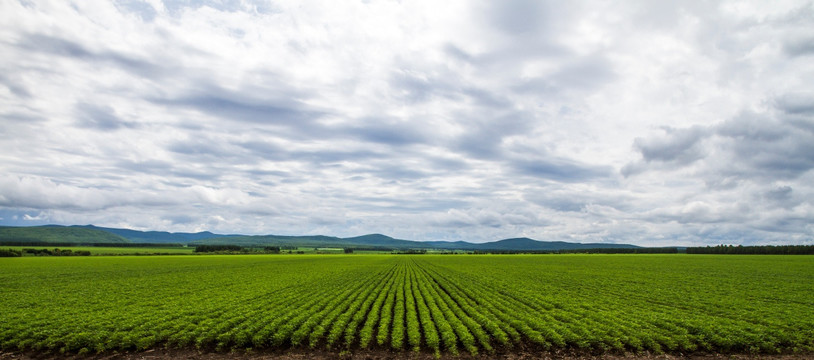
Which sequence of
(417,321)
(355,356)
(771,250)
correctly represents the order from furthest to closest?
(771,250) → (417,321) → (355,356)

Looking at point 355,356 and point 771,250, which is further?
point 771,250

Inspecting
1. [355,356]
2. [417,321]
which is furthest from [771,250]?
[355,356]

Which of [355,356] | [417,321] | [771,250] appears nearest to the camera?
[355,356]

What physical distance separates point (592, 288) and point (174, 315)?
34.9 m

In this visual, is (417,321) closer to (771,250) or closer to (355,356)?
(355,356)

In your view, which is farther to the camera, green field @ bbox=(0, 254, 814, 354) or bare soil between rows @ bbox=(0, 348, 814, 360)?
green field @ bbox=(0, 254, 814, 354)

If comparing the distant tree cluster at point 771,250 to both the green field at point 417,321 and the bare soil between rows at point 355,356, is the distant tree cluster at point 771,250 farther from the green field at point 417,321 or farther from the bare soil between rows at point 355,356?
the bare soil between rows at point 355,356

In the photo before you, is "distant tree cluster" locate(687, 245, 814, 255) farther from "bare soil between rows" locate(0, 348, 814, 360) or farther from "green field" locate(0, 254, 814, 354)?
"bare soil between rows" locate(0, 348, 814, 360)

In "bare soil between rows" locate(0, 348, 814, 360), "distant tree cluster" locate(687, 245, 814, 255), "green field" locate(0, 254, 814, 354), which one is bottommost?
"bare soil between rows" locate(0, 348, 814, 360)

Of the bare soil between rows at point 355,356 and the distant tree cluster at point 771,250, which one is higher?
the distant tree cluster at point 771,250

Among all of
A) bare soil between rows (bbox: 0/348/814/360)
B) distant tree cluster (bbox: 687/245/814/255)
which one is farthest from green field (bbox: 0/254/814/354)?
distant tree cluster (bbox: 687/245/814/255)

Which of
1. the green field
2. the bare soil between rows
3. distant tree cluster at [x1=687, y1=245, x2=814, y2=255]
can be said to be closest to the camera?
the bare soil between rows

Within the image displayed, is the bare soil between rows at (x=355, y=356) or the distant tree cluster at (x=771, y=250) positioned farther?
the distant tree cluster at (x=771, y=250)

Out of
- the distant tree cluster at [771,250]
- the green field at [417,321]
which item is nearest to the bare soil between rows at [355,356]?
the green field at [417,321]
